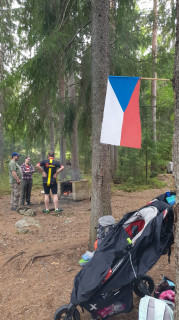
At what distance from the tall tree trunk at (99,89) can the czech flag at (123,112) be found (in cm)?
117

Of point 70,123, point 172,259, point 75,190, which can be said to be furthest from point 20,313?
point 75,190

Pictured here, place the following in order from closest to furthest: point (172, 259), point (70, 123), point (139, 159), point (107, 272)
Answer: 1. point (107, 272)
2. point (172, 259)
3. point (70, 123)
4. point (139, 159)

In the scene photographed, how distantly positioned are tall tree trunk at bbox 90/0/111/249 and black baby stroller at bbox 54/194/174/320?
72.4 inches

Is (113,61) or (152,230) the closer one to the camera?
(152,230)

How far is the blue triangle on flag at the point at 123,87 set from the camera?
11.0 ft

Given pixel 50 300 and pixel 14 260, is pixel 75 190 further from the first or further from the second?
pixel 50 300

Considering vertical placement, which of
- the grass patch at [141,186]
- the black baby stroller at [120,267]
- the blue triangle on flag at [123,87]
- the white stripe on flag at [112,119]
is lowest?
the grass patch at [141,186]

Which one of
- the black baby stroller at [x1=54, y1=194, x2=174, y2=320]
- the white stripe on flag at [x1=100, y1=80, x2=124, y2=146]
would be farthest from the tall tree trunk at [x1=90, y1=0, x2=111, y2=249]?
the black baby stroller at [x1=54, y1=194, x2=174, y2=320]

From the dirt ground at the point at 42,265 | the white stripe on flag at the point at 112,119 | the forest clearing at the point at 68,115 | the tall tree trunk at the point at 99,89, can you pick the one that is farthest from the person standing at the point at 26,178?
the white stripe on flag at the point at 112,119

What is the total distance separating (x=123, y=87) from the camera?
11.2 feet

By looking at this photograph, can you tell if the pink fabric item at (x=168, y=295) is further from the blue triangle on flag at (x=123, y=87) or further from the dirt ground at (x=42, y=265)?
the blue triangle on flag at (x=123, y=87)

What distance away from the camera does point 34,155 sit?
787 inches

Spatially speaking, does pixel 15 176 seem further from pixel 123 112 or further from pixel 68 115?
pixel 123 112

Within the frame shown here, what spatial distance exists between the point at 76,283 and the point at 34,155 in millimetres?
17697
